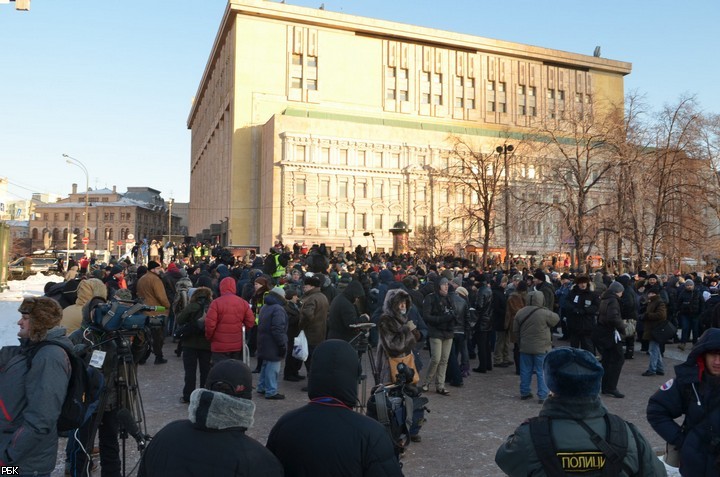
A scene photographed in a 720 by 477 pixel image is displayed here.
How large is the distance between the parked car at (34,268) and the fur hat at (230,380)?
3150 cm

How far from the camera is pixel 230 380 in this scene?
2.51m

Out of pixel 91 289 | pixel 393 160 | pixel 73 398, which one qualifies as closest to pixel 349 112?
pixel 393 160

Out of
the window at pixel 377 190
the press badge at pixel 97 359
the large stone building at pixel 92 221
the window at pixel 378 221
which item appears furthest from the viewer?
the large stone building at pixel 92 221

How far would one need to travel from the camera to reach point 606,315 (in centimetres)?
936

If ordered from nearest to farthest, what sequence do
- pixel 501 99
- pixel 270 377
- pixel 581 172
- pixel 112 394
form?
pixel 112 394 < pixel 270 377 < pixel 581 172 < pixel 501 99

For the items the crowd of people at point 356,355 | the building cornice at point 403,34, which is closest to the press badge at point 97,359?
the crowd of people at point 356,355

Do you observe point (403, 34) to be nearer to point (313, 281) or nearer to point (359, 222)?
point (359, 222)

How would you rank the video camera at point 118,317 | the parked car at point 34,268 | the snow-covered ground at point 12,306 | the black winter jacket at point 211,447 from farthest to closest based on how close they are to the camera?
1. the parked car at point 34,268
2. the snow-covered ground at point 12,306
3. the video camera at point 118,317
4. the black winter jacket at point 211,447

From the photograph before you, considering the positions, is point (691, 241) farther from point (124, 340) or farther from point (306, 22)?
point (306, 22)

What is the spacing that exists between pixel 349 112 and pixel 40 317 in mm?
65269

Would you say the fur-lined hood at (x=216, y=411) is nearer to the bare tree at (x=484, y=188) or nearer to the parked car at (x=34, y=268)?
the bare tree at (x=484, y=188)

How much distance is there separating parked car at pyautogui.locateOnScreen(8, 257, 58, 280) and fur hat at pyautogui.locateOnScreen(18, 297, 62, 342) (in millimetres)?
29471

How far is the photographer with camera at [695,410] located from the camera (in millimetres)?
3312

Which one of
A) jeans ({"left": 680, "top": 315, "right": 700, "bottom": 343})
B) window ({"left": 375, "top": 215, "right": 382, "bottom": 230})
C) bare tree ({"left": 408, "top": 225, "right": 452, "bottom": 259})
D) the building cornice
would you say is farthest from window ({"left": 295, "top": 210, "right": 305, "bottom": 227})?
jeans ({"left": 680, "top": 315, "right": 700, "bottom": 343})
